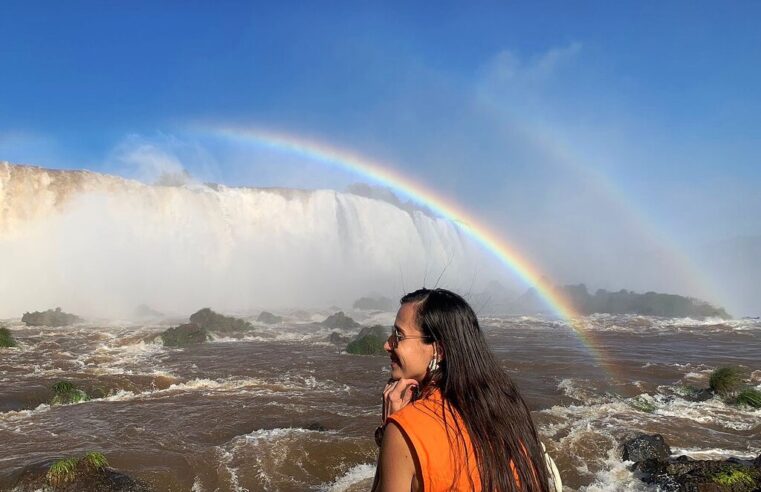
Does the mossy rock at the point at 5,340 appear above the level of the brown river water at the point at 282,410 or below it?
above

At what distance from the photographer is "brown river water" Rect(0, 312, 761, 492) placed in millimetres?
7453

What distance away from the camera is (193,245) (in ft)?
151

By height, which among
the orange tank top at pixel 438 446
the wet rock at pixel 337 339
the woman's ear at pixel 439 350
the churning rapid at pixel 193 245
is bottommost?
the wet rock at pixel 337 339

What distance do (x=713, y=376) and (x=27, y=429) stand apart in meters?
16.2

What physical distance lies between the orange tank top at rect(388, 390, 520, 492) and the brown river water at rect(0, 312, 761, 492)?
6.12 metres

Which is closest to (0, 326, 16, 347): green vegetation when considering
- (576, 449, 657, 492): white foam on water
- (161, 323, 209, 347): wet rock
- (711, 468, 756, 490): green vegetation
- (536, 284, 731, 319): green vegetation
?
(161, 323, 209, 347): wet rock

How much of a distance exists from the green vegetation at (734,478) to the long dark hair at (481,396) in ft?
18.4

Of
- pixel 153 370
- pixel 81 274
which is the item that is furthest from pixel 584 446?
pixel 81 274

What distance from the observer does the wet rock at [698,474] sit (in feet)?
18.5

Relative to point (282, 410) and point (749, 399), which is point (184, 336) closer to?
point (282, 410)

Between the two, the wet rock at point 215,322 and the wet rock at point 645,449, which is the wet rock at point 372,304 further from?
the wet rock at point 645,449

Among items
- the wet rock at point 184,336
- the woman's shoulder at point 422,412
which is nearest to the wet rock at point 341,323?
the wet rock at point 184,336

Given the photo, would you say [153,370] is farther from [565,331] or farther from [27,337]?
[565,331]

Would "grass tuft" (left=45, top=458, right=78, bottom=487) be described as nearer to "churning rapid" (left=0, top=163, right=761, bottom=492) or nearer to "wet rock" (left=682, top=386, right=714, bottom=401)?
"churning rapid" (left=0, top=163, right=761, bottom=492)
